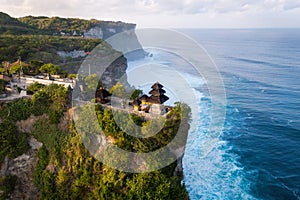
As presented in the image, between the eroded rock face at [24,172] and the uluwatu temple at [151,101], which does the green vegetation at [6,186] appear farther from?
the uluwatu temple at [151,101]

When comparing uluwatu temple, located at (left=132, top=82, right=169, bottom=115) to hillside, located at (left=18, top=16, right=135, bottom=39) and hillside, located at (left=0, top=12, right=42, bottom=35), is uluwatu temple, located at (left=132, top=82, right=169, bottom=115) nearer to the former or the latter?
hillside, located at (left=0, top=12, right=42, bottom=35)

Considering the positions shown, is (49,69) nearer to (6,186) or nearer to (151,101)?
(6,186)

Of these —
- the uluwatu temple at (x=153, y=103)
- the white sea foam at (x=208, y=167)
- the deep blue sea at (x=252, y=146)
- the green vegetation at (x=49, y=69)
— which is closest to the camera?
the uluwatu temple at (x=153, y=103)

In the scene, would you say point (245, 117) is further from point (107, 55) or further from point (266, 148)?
point (107, 55)

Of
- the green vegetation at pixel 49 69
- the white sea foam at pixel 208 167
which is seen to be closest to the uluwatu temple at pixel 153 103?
the white sea foam at pixel 208 167

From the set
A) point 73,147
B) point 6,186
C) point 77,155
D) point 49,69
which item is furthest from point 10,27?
point 77,155

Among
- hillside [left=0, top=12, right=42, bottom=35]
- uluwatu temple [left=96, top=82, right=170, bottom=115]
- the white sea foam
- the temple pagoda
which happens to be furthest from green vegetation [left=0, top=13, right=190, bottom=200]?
hillside [left=0, top=12, right=42, bottom=35]
